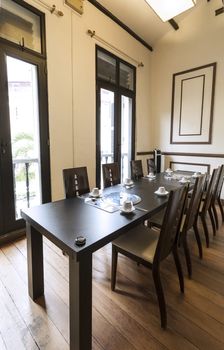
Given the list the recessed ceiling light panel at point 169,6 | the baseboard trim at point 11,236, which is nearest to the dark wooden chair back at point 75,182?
the baseboard trim at point 11,236

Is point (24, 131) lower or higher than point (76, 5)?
lower

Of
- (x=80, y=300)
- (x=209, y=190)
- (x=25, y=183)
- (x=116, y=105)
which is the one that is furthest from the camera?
(x=116, y=105)

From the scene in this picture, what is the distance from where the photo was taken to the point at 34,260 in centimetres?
150

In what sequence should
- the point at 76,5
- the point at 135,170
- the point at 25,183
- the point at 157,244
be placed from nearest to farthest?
the point at 157,244
the point at 25,183
the point at 76,5
the point at 135,170

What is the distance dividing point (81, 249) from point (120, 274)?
1.04 m

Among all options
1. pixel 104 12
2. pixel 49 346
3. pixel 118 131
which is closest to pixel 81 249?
pixel 49 346

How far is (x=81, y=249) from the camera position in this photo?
3.20ft

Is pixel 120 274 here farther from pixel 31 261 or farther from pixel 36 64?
pixel 36 64

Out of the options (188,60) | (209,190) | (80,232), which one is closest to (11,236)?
(80,232)

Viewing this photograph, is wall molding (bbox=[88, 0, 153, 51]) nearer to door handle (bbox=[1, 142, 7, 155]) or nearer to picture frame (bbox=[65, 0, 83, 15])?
picture frame (bbox=[65, 0, 83, 15])

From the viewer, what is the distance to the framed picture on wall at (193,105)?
3.84m

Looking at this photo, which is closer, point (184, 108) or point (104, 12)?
point (104, 12)

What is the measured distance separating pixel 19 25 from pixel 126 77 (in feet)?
7.51

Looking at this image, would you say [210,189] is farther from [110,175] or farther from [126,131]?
[126,131]
